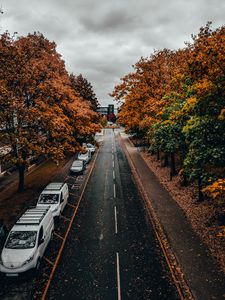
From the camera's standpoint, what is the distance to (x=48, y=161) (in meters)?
36.2

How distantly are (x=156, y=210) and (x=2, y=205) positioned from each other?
11.5 meters

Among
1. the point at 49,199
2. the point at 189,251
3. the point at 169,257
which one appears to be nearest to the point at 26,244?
the point at 49,199

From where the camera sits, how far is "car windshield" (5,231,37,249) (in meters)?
12.2

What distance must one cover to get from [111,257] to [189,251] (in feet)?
13.2

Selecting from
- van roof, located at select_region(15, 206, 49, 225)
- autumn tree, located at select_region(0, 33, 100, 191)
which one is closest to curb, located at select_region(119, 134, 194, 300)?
van roof, located at select_region(15, 206, 49, 225)

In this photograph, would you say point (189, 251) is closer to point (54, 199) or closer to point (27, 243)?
point (27, 243)

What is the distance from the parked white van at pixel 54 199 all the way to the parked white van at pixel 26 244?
2.53 meters

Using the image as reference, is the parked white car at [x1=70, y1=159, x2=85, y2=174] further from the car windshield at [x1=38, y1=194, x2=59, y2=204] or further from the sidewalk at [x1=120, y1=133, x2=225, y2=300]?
the car windshield at [x1=38, y1=194, x2=59, y2=204]

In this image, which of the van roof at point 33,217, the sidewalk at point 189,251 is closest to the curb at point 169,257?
the sidewalk at point 189,251

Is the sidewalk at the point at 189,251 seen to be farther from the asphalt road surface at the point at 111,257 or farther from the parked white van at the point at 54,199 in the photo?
the parked white van at the point at 54,199

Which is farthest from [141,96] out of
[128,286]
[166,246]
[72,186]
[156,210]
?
[128,286]

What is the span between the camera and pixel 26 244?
40.3 feet

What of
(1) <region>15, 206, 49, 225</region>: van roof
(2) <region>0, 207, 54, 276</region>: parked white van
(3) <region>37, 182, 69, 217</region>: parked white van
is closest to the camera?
(2) <region>0, 207, 54, 276</region>: parked white van

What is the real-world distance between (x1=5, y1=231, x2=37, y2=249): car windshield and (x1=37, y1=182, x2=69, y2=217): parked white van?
13.4ft
